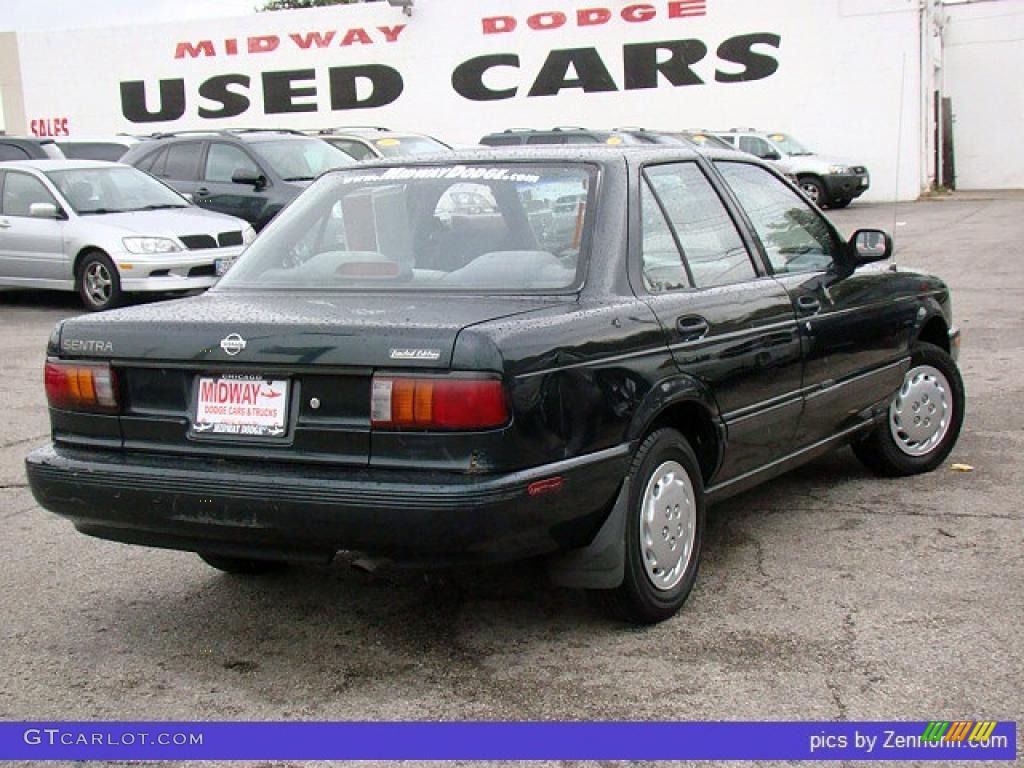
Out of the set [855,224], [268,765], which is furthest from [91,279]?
[855,224]

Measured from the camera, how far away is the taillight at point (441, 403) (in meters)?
3.73

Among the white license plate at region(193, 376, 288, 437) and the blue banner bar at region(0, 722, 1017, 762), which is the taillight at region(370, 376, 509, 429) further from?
the blue banner bar at region(0, 722, 1017, 762)

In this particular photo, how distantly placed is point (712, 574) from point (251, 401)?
1.89 m

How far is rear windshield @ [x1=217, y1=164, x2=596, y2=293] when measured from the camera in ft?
14.6

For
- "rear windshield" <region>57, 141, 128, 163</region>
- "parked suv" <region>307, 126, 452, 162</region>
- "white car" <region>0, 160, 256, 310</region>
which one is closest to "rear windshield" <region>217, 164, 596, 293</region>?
"white car" <region>0, 160, 256, 310</region>

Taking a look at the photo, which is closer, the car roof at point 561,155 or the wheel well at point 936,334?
the car roof at point 561,155

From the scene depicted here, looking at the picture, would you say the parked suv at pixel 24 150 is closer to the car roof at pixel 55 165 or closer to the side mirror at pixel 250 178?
the car roof at pixel 55 165

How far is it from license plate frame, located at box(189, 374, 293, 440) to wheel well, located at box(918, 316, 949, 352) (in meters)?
3.54

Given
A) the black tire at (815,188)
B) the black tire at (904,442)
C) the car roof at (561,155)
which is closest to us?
the car roof at (561,155)

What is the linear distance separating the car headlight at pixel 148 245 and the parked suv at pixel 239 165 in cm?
236

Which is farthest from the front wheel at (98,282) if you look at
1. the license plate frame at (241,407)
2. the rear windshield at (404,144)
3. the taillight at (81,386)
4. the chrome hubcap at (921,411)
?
the license plate frame at (241,407)

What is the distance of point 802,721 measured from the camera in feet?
11.9

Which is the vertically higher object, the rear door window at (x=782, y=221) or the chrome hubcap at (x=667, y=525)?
the rear door window at (x=782, y=221)

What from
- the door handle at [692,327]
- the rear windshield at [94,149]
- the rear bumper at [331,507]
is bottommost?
the rear bumper at [331,507]
